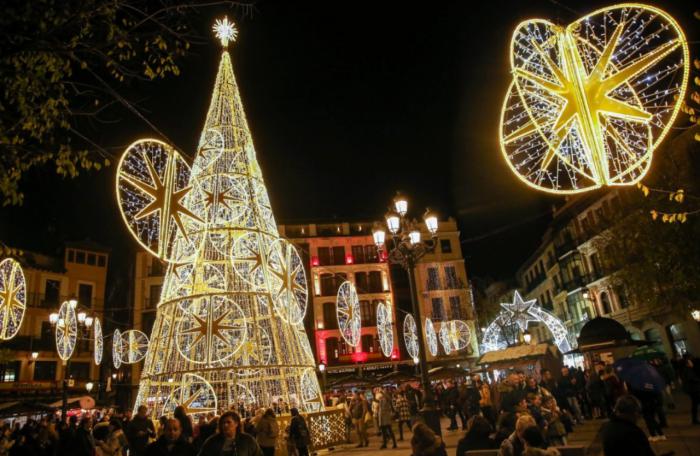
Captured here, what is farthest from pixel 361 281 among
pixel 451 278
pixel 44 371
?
pixel 44 371

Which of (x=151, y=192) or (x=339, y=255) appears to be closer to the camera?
(x=151, y=192)

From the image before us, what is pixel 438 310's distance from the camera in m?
44.4

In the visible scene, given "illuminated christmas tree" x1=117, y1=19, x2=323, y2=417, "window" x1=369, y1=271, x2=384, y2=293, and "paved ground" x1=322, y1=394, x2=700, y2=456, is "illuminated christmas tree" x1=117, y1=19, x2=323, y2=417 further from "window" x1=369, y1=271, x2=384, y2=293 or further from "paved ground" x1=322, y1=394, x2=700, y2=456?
"window" x1=369, y1=271, x2=384, y2=293

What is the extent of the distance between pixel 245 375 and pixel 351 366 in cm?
2908

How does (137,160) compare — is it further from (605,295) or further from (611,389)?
(605,295)

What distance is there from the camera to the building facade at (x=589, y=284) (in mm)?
28005

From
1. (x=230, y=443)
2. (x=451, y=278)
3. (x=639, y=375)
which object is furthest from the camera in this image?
(x=451, y=278)

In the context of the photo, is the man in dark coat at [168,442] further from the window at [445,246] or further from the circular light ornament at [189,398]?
the window at [445,246]

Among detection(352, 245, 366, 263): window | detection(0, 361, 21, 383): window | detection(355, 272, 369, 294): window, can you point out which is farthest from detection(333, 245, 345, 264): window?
detection(0, 361, 21, 383): window

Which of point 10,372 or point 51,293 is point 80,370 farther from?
point 51,293

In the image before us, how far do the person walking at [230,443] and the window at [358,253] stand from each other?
4112 centimetres

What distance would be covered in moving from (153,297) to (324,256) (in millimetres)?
16002

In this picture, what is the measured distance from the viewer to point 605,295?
3800 cm

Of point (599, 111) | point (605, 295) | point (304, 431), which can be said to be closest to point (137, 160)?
point (304, 431)
